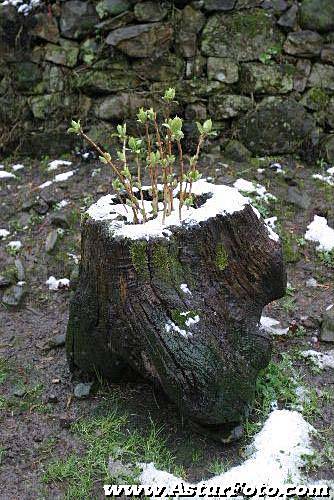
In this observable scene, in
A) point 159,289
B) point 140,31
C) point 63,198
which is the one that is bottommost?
point 63,198

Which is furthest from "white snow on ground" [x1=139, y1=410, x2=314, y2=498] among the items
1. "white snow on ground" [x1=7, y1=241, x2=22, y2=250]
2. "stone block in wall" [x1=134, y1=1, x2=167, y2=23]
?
"stone block in wall" [x1=134, y1=1, x2=167, y2=23]

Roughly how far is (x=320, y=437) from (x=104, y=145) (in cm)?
373

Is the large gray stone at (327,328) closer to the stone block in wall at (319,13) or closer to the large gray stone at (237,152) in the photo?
the large gray stone at (237,152)

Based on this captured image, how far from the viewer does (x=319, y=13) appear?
17.1 ft

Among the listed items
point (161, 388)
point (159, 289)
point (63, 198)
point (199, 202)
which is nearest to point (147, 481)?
point (161, 388)

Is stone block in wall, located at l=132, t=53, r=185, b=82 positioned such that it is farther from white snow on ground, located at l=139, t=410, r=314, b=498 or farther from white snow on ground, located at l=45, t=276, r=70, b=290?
white snow on ground, located at l=139, t=410, r=314, b=498

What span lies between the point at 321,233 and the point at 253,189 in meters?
0.76

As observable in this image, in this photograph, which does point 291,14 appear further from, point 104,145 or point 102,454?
point 102,454

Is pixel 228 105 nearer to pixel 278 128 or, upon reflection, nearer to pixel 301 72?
pixel 278 128

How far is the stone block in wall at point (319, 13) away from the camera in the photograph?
5203 millimetres

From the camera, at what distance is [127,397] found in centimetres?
292

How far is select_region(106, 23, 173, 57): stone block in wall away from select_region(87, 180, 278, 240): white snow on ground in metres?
2.73

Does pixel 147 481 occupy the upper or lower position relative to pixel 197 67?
lower

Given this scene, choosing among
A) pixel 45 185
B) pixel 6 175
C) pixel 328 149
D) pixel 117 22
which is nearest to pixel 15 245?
pixel 45 185
